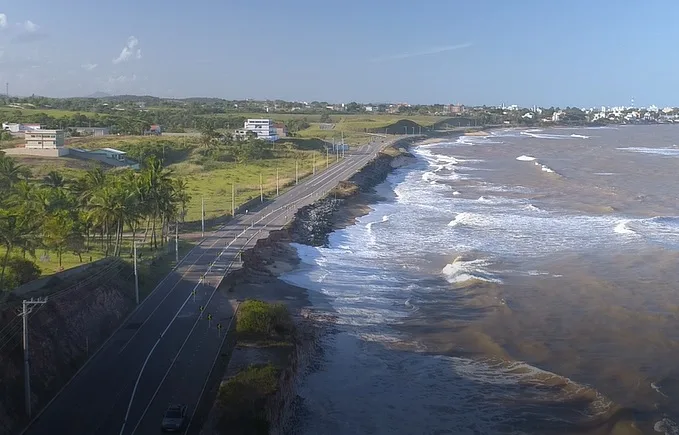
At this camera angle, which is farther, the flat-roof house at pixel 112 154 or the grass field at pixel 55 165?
the flat-roof house at pixel 112 154

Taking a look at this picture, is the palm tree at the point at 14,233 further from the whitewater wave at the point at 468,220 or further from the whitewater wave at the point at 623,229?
the whitewater wave at the point at 623,229

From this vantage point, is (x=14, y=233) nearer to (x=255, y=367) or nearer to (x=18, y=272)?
(x=18, y=272)

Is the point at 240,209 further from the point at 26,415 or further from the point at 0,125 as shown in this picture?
the point at 0,125

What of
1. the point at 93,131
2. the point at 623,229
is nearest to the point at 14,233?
the point at 623,229

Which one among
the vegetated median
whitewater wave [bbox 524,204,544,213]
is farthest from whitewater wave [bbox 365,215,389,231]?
the vegetated median

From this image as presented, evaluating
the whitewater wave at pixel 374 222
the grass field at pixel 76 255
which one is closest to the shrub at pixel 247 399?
the grass field at pixel 76 255

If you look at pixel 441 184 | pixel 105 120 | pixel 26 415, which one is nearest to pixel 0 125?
pixel 105 120
